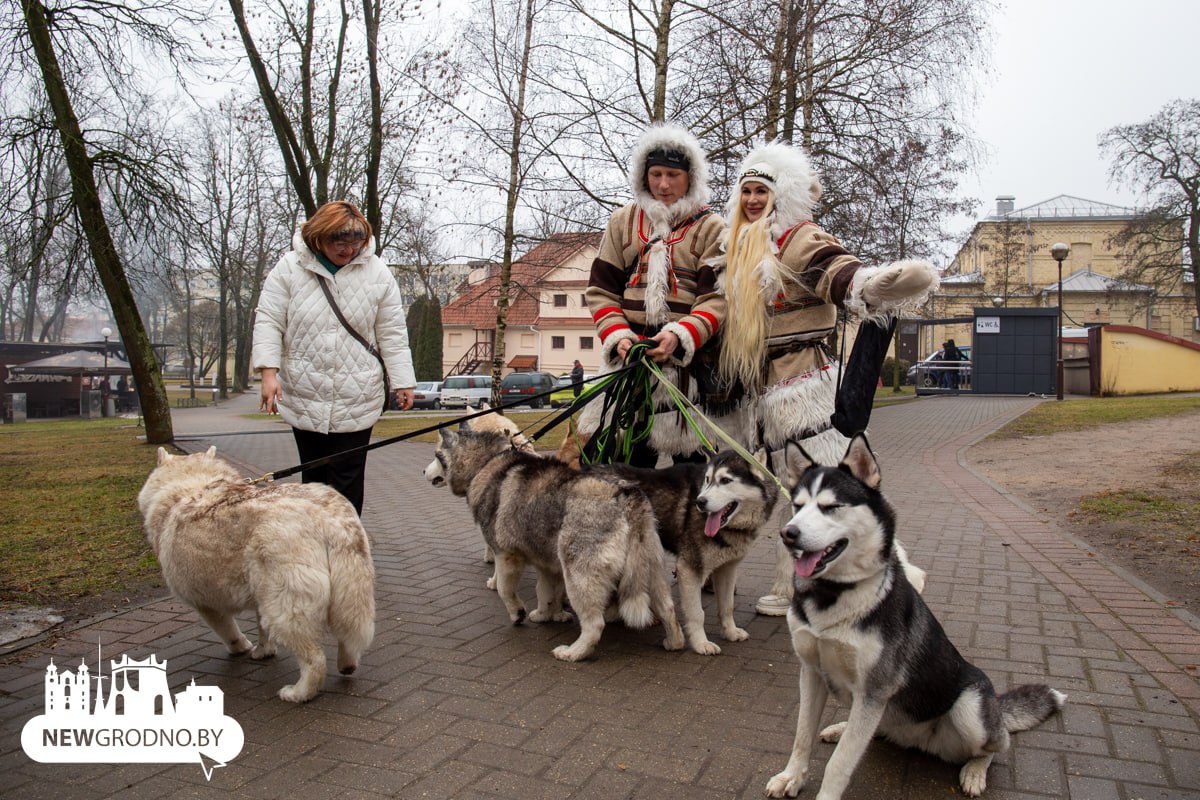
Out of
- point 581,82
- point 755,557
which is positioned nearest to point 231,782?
point 755,557

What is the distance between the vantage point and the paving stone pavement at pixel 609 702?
9.50ft

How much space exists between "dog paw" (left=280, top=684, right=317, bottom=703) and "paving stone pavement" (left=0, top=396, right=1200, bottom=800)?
0.04m

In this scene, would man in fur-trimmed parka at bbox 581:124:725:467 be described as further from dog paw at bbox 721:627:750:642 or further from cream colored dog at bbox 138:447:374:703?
cream colored dog at bbox 138:447:374:703

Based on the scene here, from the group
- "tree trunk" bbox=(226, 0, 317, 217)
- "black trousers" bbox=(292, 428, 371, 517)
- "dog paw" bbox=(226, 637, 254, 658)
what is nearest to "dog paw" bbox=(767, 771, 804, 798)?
"dog paw" bbox=(226, 637, 254, 658)

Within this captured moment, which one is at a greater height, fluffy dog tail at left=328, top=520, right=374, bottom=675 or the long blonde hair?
the long blonde hair

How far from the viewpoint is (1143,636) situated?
4.35 m

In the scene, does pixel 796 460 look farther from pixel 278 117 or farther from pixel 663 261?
pixel 278 117

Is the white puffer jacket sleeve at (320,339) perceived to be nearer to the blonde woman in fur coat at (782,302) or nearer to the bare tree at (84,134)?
the blonde woman in fur coat at (782,302)

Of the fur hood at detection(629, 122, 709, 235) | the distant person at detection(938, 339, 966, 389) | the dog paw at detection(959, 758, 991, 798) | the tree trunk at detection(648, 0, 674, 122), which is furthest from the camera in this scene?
the distant person at detection(938, 339, 966, 389)

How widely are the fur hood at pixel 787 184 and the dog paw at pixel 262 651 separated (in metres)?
3.54

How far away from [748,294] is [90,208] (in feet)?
45.7

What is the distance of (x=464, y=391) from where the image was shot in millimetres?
41500

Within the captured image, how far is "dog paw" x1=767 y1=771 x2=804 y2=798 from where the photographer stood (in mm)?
2791

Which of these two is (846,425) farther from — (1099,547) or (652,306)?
(1099,547)
